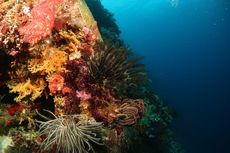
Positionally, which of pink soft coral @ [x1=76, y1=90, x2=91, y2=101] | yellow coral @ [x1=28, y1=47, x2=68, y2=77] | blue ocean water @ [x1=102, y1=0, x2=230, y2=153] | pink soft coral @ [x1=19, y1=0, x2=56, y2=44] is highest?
blue ocean water @ [x1=102, y1=0, x2=230, y2=153]

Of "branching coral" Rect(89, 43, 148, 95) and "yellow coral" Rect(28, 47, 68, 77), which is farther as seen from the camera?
"branching coral" Rect(89, 43, 148, 95)

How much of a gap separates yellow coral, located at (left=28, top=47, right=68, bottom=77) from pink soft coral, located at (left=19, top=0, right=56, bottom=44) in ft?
1.24

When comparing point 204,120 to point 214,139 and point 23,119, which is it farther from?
point 23,119

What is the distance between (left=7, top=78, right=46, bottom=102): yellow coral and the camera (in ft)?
13.4

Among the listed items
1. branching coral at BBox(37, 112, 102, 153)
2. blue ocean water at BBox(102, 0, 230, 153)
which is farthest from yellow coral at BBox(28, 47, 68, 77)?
blue ocean water at BBox(102, 0, 230, 153)

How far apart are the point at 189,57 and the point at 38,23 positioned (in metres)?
68.9

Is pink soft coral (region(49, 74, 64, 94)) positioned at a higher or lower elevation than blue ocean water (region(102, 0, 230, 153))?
lower

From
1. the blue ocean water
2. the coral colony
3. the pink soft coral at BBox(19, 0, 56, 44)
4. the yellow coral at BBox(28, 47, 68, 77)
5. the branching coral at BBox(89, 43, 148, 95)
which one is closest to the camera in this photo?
the pink soft coral at BBox(19, 0, 56, 44)

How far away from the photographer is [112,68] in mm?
4312

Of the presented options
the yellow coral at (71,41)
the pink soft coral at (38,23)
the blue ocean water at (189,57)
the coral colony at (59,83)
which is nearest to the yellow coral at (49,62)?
the coral colony at (59,83)

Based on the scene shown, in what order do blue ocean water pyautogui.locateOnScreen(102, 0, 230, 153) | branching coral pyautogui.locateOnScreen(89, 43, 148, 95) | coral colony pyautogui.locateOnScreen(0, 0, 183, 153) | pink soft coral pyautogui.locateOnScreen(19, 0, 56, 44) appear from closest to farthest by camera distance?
pink soft coral pyautogui.locateOnScreen(19, 0, 56, 44), coral colony pyautogui.locateOnScreen(0, 0, 183, 153), branching coral pyautogui.locateOnScreen(89, 43, 148, 95), blue ocean water pyautogui.locateOnScreen(102, 0, 230, 153)

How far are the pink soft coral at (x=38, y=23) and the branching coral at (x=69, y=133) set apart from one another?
3.76 feet

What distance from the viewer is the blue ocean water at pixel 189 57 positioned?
3650 centimetres

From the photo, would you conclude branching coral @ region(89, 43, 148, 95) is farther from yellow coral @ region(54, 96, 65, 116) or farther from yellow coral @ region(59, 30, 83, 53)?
yellow coral @ region(54, 96, 65, 116)
